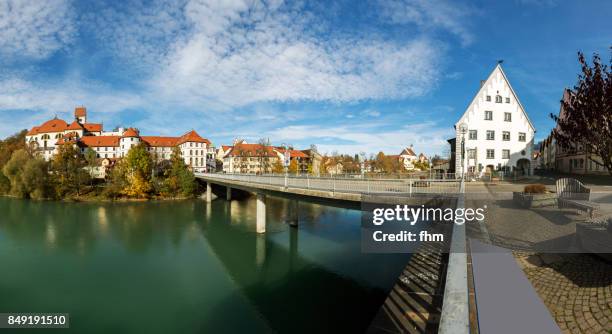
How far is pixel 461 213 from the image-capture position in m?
7.28

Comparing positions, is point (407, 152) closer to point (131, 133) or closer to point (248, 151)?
point (248, 151)

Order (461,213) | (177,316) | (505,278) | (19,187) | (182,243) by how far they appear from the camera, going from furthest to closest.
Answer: (19,187), (182,243), (177,316), (461,213), (505,278)

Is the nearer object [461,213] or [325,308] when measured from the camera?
[461,213]

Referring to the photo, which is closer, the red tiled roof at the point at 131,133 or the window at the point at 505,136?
the window at the point at 505,136

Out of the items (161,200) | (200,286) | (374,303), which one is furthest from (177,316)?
(161,200)

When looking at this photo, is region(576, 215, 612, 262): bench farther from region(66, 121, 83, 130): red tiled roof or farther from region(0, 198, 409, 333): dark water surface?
region(66, 121, 83, 130): red tiled roof

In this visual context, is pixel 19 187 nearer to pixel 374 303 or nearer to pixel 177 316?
pixel 177 316

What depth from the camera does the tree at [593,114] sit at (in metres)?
8.88

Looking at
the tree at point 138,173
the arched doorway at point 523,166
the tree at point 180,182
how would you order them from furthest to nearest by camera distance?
the tree at point 180,182, the tree at point 138,173, the arched doorway at point 523,166

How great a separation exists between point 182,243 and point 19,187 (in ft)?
164

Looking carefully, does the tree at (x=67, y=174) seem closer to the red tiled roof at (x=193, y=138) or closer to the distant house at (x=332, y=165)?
the red tiled roof at (x=193, y=138)

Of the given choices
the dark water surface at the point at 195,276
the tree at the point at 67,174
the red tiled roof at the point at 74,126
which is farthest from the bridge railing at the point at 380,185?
the red tiled roof at the point at 74,126

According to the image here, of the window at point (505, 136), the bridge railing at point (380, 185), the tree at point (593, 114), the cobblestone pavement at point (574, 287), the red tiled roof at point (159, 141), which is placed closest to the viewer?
the cobblestone pavement at point (574, 287)

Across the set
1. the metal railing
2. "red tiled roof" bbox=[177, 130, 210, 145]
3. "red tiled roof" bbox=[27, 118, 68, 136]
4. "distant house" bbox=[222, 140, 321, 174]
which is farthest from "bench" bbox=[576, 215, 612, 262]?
"red tiled roof" bbox=[27, 118, 68, 136]
